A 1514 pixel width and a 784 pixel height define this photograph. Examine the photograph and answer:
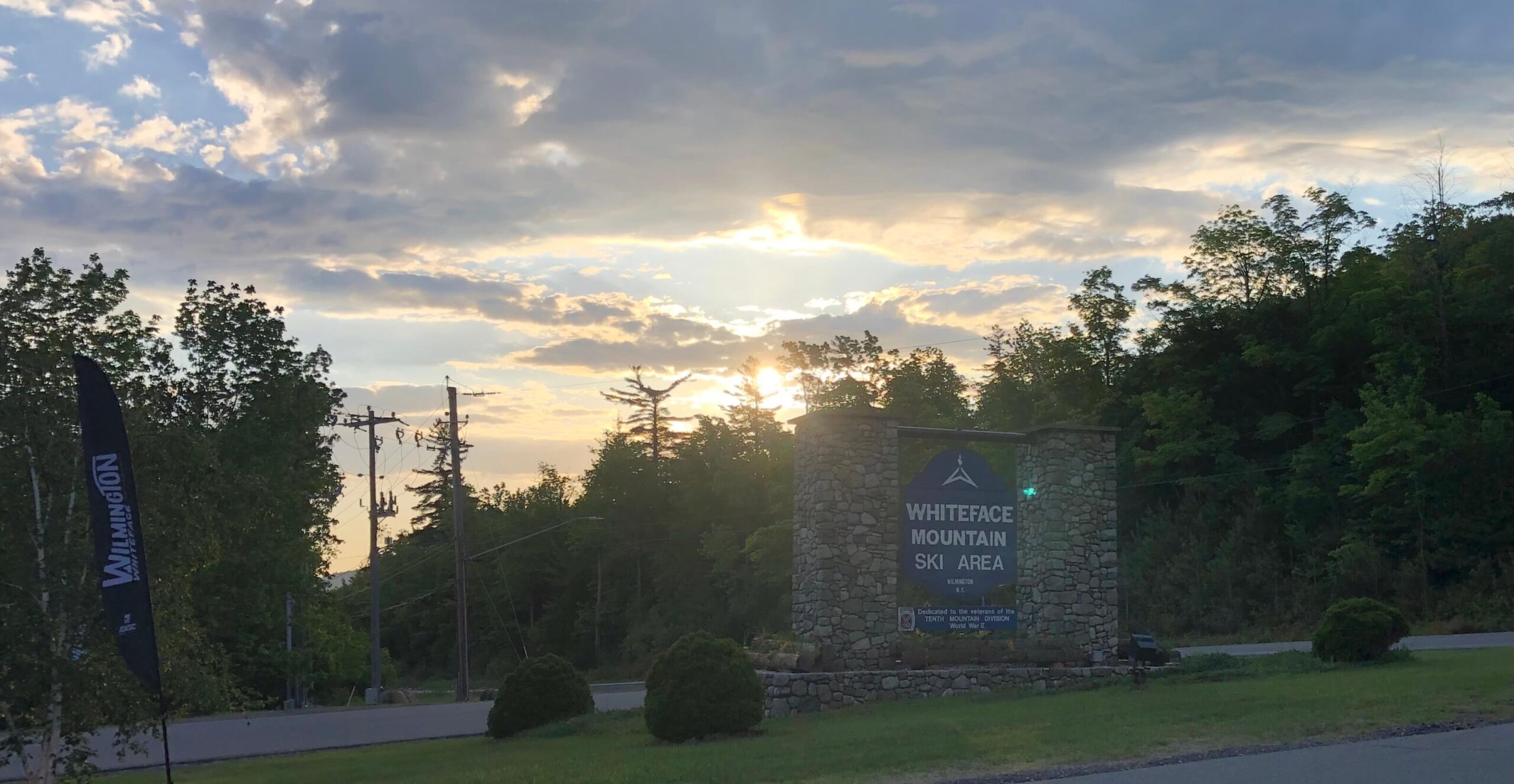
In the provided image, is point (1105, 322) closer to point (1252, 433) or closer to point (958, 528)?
point (1252, 433)

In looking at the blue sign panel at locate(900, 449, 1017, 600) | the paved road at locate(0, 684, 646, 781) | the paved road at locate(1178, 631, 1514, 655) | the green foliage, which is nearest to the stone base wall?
the blue sign panel at locate(900, 449, 1017, 600)

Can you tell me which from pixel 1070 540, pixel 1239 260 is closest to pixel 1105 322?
pixel 1239 260

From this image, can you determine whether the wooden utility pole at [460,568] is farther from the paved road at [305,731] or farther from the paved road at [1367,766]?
the paved road at [1367,766]

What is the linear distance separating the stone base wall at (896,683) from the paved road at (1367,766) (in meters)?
8.77

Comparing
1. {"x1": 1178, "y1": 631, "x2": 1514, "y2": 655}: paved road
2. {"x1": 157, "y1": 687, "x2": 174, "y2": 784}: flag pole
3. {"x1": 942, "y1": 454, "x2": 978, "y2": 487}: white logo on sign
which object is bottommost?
{"x1": 1178, "y1": 631, "x2": 1514, "y2": 655}: paved road

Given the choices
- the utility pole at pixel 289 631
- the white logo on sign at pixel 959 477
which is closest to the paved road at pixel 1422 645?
the white logo on sign at pixel 959 477

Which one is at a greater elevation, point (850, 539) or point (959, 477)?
point (959, 477)

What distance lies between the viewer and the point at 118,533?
10617mm

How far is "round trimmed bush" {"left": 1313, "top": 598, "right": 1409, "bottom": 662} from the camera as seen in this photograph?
17.6m

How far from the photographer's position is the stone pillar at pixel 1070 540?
2050 cm

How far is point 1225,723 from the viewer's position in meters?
12.4

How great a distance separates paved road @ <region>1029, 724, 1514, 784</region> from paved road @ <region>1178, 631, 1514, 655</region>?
9882 millimetres

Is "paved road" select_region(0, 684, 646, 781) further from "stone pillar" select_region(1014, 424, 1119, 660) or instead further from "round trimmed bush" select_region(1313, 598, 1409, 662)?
"round trimmed bush" select_region(1313, 598, 1409, 662)

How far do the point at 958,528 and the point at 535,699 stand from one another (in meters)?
7.55
